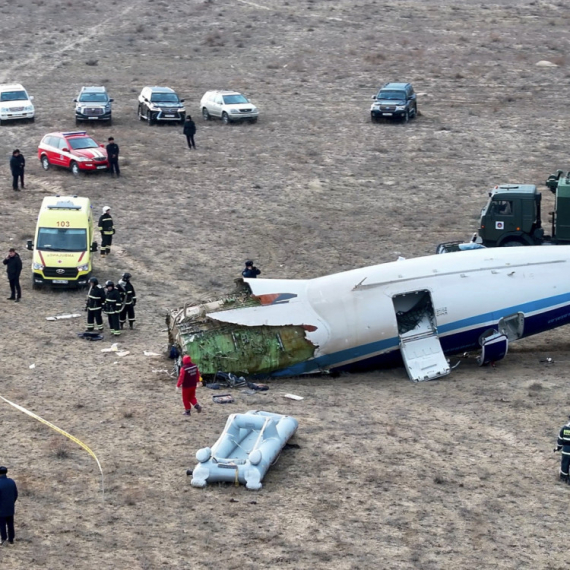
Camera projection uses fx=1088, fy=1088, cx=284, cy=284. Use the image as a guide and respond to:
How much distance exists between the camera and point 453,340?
2612 cm

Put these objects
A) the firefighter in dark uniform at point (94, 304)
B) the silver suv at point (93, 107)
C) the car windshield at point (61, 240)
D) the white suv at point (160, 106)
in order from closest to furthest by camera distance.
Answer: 1. the firefighter in dark uniform at point (94, 304)
2. the car windshield at point (61, 240)
3. the silver suv at point (93, 107)
4. the white suv at point (160, 106)

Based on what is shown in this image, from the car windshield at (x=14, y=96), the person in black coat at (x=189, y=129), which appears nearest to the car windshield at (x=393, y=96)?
the person in black coat at (x=189, y=129)

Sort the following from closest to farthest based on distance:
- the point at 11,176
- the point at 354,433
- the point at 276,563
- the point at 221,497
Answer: the point at 276,563 < the point at 221,497 < the point at 354,433 < the point at 11,176

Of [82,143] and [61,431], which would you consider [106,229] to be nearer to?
[82,143]

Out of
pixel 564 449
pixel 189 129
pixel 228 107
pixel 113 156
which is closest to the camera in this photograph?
pixel 564 449

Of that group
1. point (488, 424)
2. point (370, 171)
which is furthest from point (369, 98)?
point (488, 424)

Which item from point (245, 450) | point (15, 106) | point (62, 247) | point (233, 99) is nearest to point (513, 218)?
point (62, 247)

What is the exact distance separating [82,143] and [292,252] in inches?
487

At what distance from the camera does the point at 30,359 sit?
86.5 feet

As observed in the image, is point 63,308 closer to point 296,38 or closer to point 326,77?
point 326,77

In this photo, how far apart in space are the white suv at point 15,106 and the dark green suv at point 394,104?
52.7ft

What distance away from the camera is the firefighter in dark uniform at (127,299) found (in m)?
28.6

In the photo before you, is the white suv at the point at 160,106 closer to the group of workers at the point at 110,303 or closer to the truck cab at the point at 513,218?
the truck cab at the point at 513,218

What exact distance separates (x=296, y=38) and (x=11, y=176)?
2849cm
